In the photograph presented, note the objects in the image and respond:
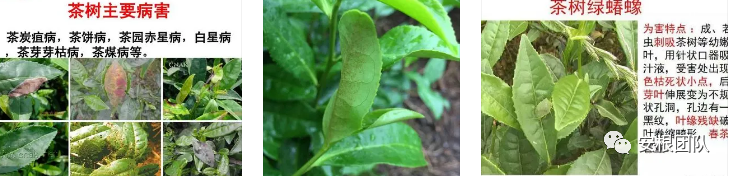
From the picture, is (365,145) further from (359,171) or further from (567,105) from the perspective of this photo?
(567,105)

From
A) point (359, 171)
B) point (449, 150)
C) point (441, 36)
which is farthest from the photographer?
point (449, 150)

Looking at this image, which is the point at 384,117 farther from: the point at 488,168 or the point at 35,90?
the point at 35,90

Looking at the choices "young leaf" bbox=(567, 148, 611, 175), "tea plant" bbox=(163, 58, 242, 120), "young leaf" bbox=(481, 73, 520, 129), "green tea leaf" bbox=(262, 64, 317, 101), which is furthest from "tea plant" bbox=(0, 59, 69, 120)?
"young leaf" bbox=(567, 148, 611, 175)

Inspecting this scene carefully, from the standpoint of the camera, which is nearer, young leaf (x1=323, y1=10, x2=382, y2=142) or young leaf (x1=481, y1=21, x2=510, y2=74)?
young leaf (x1=323, y1=10, x2=382, y2=142)

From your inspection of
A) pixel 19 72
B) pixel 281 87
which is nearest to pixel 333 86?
pixel 281 87

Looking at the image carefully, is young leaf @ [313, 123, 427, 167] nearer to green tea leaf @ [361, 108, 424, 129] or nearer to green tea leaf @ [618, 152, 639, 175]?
green tea leaf @ [361, 108, 424, 129]

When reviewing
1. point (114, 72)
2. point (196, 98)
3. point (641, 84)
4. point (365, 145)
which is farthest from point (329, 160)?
point (641, 84)

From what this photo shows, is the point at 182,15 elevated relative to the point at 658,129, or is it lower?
elevated
